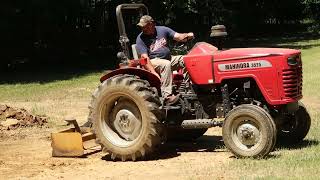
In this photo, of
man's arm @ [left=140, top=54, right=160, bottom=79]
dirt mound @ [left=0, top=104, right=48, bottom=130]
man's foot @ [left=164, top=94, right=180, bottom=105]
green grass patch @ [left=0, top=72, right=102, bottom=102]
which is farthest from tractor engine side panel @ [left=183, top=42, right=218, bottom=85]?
green grass patch @ [left=0, top=72, right=102, bottom=102]

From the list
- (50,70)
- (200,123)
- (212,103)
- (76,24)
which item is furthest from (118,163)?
(76,24)

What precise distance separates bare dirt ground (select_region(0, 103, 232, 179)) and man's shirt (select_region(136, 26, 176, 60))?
58.0 inches

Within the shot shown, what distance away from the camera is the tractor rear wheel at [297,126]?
29.5 feet

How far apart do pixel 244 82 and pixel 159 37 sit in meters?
1.49

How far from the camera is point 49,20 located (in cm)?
2447

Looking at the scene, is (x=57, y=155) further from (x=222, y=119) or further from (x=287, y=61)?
(x=287, y=61)

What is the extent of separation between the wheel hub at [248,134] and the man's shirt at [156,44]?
1645 mm

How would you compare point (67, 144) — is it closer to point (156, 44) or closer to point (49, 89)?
point (156, 44)

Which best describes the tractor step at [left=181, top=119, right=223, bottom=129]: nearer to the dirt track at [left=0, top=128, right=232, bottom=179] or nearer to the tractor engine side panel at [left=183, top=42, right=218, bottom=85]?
the dirt track at [left=0, top=128, right=232, bottom=179]

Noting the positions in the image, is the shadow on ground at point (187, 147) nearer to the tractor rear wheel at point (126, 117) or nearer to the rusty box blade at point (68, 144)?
the tractor rear wheel at point (126, 117)

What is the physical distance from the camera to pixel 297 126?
9016mm

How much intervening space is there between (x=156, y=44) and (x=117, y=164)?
188cm

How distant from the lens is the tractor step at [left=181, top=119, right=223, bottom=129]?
8469mm

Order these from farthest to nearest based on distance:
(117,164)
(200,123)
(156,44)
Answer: (156,44), (200,123), (117,164)
